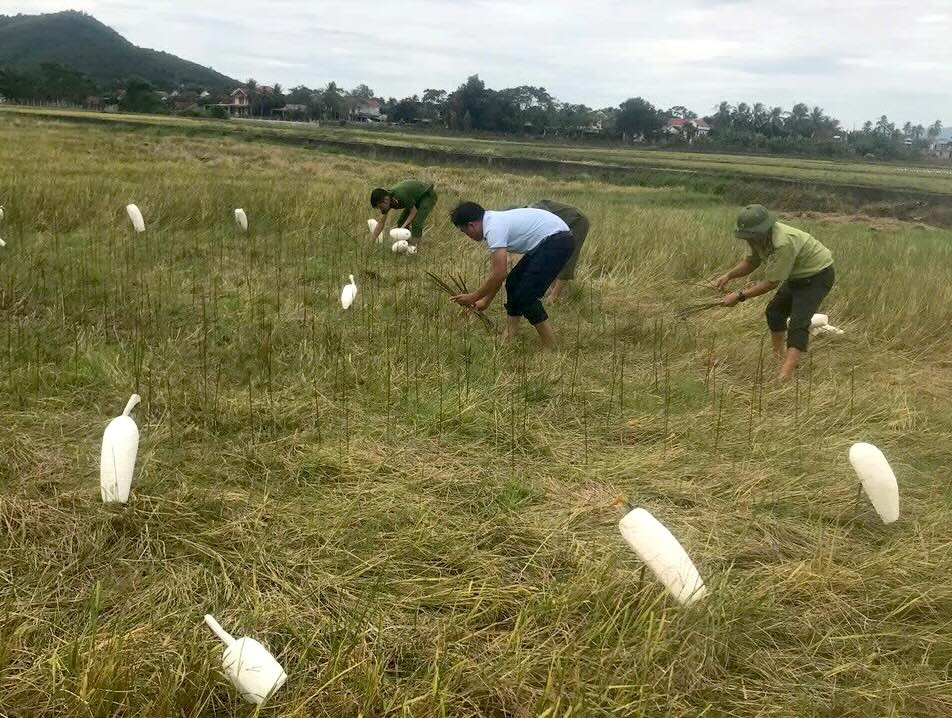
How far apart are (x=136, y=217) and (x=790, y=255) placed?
6.30m

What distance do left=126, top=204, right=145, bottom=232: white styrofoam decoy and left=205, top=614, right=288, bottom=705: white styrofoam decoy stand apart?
267 inches

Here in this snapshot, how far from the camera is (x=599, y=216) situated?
10.9 metres

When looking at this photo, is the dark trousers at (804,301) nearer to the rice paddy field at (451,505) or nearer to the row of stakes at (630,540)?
the rice paddy field at (451,505)

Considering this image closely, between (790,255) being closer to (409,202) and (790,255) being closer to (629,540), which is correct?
(629,540)

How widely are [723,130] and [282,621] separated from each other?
7450cm

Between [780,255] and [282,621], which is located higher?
[780,255]

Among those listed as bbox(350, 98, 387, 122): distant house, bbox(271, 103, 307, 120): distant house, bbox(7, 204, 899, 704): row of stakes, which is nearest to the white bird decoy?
bbox(7, 204, 899, 704): row of stakes

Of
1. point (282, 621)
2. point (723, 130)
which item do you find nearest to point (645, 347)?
point (282, 621)

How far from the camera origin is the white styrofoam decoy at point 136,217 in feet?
25.4

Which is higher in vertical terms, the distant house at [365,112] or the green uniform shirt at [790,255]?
the distant house at [365,112]

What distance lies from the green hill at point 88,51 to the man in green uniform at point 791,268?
143 meters

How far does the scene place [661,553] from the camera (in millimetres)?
2277

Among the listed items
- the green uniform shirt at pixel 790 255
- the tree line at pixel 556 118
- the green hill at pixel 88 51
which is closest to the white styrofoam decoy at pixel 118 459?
the green uniform shirt at pixel 790 255

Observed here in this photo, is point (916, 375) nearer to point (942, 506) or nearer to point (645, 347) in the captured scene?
point (645, 347)
